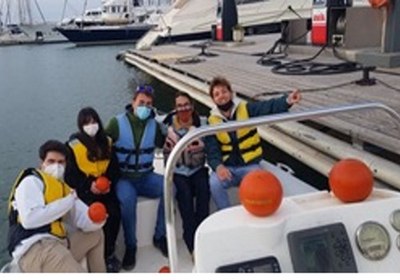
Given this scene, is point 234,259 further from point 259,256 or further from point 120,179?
point 120,179

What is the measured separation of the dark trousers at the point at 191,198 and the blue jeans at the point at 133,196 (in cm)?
15

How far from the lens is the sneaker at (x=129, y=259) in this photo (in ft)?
11.1

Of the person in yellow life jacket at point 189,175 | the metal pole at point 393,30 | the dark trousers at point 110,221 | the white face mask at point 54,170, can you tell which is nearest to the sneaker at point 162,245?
the person in yellow life jacket at point 189,175

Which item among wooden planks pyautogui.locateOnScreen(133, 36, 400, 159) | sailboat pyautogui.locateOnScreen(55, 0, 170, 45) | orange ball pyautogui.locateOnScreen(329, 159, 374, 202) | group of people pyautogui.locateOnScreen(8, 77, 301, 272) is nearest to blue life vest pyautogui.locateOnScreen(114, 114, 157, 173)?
group of people pyautogui.locateOnScreen(8, 77, 301, 272)

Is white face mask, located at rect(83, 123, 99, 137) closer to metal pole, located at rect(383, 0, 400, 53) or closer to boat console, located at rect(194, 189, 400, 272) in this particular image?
boat console, located at rect(194, 189, 400, 272)

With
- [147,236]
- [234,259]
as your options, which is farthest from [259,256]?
[147,236]

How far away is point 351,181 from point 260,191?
40cm

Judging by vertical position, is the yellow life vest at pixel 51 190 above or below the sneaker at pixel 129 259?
above

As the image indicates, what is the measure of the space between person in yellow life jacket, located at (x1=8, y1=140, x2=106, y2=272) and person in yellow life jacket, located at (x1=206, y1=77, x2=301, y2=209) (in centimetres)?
104

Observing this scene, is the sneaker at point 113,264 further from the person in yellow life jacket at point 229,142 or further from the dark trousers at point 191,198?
the person in yellow life jacket at point 229,142

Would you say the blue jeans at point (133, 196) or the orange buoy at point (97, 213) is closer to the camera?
the orange buoy at point (97, 213)

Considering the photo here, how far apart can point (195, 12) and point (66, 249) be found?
94.7ft

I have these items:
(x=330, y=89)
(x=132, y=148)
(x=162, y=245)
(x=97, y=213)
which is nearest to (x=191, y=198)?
(x=162, y=245)

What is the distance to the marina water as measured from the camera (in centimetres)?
864
